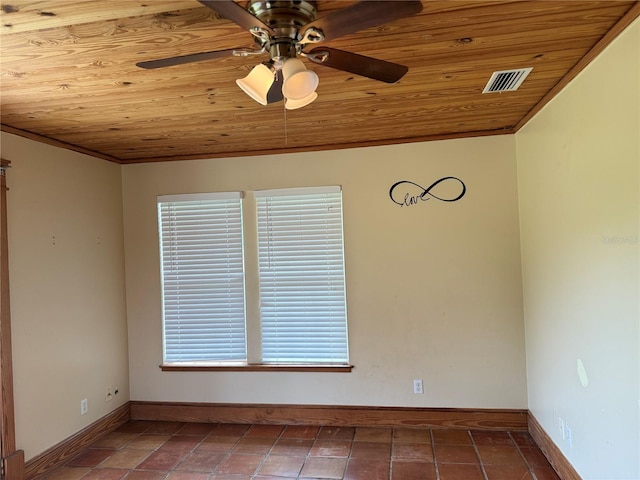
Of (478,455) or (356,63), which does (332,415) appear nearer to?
(478,455)

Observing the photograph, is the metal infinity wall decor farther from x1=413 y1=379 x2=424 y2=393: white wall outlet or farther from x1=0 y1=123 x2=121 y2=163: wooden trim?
x1=0 y1=123 x2=121 y2=163: wooden trim

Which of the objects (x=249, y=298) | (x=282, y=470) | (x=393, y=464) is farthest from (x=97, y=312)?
(x=393, y=464)

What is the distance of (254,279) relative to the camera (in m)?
3.69

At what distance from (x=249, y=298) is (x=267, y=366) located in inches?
24.9

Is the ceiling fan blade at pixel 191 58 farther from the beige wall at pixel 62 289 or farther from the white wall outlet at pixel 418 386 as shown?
the white wall outlet at pixel 418 386

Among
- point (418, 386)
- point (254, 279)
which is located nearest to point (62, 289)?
point (254, 279)

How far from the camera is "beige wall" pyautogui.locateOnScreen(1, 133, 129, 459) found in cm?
276

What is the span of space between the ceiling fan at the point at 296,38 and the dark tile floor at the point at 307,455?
8.36 ft

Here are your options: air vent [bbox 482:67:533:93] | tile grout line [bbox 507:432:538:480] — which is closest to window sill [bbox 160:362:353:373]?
tile grout line [bbox 507:432:538:480]

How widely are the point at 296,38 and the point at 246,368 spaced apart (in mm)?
2987

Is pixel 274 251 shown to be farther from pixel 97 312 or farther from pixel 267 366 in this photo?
pixel 97 312

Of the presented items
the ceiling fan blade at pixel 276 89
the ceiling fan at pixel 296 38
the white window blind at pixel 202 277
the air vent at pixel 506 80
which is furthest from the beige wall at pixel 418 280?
the ceiling fan at pixel 296 38

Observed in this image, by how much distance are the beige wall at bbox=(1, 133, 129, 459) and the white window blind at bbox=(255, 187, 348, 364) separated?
54.0 inches

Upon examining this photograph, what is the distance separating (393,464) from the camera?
2877 mm
